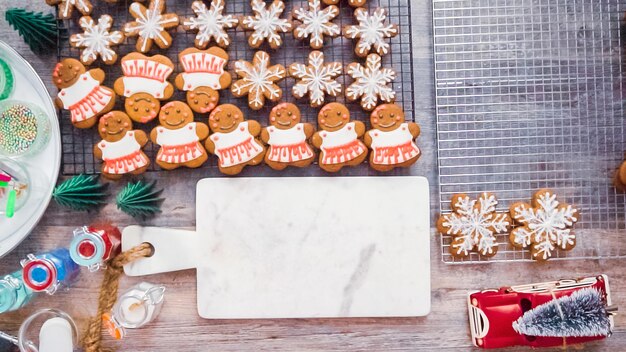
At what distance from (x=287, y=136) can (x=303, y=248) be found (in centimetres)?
31

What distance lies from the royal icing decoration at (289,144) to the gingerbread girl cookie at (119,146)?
340 mm

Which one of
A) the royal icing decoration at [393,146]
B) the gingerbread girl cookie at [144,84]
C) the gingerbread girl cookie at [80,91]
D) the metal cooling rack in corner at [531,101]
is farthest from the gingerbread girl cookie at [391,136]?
the gingerbread girl cookie at [80,91]

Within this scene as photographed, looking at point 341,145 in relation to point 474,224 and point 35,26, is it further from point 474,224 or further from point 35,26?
point 35,26

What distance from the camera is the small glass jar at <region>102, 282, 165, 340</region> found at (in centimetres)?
152

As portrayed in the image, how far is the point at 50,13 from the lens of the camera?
157 cm

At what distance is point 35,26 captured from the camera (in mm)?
1503

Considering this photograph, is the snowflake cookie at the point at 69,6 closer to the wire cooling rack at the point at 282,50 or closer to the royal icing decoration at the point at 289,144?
the wire cooling rack at the point at 282,50

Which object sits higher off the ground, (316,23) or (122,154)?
(316,23)

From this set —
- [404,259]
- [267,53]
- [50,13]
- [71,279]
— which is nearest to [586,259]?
[404,259]

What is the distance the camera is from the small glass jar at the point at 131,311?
1523mm

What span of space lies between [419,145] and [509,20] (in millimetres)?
410

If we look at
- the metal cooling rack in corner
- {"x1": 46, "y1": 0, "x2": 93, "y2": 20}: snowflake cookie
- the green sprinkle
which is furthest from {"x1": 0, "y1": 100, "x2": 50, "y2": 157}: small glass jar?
the metal cooling rack in corner

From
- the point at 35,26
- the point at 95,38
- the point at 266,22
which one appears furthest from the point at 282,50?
the point at 35,26

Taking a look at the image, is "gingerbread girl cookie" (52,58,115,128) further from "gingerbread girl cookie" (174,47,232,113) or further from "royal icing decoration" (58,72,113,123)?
"gingerbread girl cookie" (174,47,232,113)
